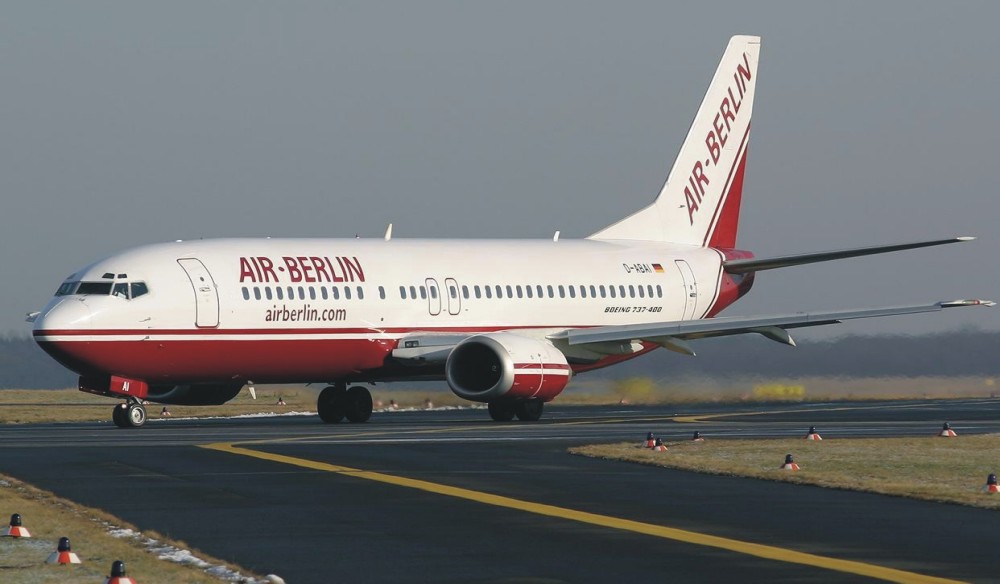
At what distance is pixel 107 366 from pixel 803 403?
25981mm

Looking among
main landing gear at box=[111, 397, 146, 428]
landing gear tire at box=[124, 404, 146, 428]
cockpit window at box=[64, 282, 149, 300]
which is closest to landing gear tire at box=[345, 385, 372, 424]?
landing gear tire at box=[124, 404, 146, 428]

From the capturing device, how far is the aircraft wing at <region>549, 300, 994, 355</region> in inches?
1622

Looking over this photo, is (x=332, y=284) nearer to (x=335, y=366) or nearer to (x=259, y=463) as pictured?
(x=335, y=366)

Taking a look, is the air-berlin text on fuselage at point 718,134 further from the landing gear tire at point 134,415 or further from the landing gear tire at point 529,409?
the landing gear tire at point 134,415

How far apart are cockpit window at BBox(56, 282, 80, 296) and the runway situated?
4.83 metres

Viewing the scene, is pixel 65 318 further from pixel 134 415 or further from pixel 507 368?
pixel 507 368

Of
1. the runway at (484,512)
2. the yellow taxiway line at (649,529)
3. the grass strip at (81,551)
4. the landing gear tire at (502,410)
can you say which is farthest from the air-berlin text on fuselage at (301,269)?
the grass strip at (81,551)

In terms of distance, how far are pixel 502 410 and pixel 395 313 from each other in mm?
3501

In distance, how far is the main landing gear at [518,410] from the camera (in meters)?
41.0

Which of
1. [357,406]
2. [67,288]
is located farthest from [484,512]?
[357,406]

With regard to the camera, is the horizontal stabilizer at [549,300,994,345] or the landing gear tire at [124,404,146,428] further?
the horizontal stabilizer at [549,300,994,345]

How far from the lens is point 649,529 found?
1648 centimetres

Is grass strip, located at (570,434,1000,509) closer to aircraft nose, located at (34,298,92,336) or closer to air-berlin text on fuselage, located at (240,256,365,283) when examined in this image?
air-berlin text on fuselage, located at (240,256,365,283)

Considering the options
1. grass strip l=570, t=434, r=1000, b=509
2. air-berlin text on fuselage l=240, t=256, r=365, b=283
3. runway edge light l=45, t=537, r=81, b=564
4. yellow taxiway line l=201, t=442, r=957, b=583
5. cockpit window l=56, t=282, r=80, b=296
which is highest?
air-berlin text on fuselage l=240, t=256, r=365, b=283
